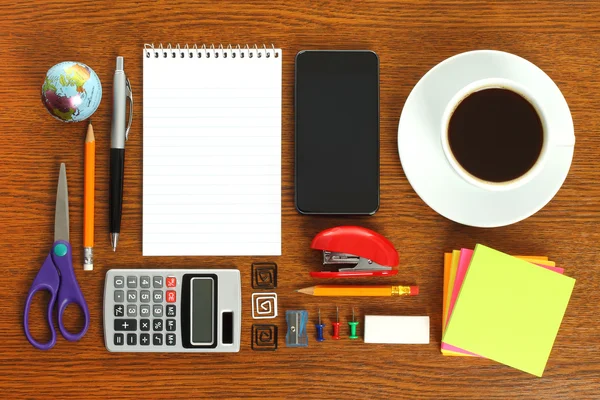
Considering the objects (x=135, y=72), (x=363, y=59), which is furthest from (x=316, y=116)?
(x=135, y=72)

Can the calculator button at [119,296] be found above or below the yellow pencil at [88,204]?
below

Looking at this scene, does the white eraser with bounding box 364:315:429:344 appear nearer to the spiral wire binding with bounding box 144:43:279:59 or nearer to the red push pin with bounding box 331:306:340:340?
the red push pin with bounding box 331:306:340:340

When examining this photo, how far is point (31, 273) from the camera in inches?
29.5

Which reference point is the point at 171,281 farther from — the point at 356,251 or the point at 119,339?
the point at 356,251

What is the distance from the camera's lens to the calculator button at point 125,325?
0.74 metres

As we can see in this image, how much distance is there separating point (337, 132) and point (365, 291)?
211 mm

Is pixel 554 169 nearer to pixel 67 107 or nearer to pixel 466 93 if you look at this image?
pixel 466 93

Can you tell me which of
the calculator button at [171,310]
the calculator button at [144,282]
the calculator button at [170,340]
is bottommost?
the calculator button at [170,340]

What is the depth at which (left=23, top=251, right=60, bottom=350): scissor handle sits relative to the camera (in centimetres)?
73

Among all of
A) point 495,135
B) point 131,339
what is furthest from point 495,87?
point 131,339

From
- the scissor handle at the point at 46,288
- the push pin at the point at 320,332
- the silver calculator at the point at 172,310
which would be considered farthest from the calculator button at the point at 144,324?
the push pin at the point at 320,332

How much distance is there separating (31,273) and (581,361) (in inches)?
29.0

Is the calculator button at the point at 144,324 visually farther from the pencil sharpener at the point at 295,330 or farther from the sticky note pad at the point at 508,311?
the sticky note pad at the point at 508,311

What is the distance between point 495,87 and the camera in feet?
2.22
